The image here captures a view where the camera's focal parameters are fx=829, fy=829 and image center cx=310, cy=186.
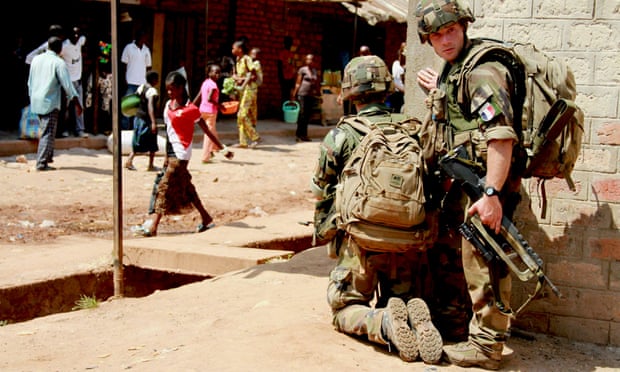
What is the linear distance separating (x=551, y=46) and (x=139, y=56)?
1076 centimetres

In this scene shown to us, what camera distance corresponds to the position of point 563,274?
16.4 ft

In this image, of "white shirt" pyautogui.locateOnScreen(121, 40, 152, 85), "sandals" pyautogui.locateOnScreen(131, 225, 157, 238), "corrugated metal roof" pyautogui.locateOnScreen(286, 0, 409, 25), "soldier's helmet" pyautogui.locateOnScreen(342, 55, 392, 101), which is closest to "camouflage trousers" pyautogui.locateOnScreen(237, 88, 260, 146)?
"white shirt" pyautogui.locateOnScreen(121, 40, 152, 85)

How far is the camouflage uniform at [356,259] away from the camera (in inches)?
179

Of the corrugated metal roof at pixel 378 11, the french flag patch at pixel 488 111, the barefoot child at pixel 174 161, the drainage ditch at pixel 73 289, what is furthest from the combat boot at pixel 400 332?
the corrugated metal roof at pixel 378 11

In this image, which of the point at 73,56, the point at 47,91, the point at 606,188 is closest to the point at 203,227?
the point at 47,91

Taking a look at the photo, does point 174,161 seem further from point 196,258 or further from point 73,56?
point 73,56

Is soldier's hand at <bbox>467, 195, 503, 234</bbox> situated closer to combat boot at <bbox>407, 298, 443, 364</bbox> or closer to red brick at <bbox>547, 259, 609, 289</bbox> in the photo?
combat boot at <bbox>407, 298, 443, 364</bbox>

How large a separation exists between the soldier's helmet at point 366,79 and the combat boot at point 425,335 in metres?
1.24

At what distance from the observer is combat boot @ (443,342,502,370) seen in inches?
169

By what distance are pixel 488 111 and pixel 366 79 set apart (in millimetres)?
894

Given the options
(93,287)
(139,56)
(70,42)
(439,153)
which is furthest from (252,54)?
(439,153)

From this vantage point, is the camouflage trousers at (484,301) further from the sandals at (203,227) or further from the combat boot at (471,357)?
the sandals at (203,227)

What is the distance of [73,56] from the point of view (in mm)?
13188

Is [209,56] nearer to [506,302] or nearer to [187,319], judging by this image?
[187,319]
